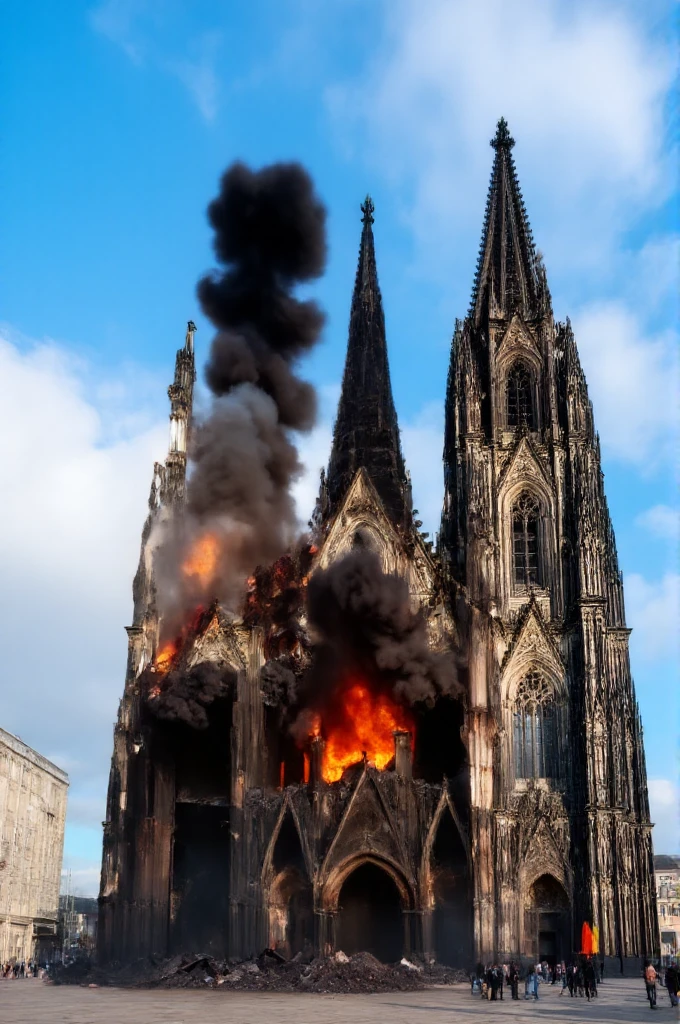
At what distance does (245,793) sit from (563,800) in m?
13.1

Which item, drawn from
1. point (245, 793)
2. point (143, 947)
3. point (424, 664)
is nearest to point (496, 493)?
point (424, 664)

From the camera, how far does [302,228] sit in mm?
55719

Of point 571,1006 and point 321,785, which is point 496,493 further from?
point 571,1006

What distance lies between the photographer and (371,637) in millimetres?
44656

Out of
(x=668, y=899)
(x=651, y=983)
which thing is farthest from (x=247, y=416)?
(x=668, y=899)

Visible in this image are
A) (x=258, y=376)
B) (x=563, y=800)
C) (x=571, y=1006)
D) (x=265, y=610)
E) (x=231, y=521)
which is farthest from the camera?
(x=258, y=376)

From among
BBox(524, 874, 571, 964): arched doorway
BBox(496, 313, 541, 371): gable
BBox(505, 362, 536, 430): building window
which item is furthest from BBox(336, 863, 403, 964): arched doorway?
BBox(496, 313, 541, 371): gable

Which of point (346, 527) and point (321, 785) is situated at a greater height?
point (346, 527)

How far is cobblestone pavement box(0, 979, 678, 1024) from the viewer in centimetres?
2152

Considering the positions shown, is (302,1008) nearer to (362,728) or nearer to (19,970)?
(362,728)

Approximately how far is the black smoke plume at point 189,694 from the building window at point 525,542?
1459cm

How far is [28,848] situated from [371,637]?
34.2 meters

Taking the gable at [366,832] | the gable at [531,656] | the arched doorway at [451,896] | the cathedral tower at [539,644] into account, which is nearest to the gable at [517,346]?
the cathedral tower at [539,644]

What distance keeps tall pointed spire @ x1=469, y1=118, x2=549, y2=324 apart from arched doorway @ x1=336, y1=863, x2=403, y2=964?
93.3 feet
